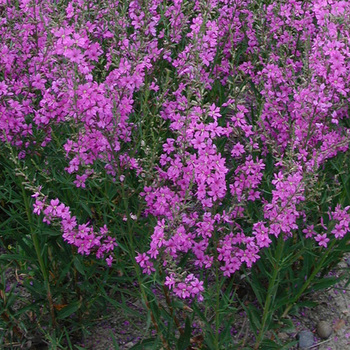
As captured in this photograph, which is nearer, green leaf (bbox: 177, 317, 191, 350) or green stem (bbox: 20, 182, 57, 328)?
green leaf (bbox: 177, 317, 191, 350)

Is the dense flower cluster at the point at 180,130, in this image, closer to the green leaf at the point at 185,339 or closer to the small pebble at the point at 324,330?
the green leaf at the point at 185,339

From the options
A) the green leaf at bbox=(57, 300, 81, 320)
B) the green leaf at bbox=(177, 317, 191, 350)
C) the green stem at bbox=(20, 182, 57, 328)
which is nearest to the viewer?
the green leaf at bbox=(177, 317, 191, 350)

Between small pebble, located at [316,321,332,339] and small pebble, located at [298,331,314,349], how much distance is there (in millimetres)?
61

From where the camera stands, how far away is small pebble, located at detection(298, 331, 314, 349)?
140 inches

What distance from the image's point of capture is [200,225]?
2.79 m

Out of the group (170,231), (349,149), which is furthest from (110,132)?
(349,149)

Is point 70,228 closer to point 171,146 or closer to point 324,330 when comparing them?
point 171,146

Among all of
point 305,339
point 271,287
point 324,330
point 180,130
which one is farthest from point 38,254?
point 324,330

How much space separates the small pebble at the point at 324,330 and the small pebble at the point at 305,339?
0.06 m

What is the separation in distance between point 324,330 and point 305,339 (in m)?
0.14

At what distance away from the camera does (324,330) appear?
3.62 meters

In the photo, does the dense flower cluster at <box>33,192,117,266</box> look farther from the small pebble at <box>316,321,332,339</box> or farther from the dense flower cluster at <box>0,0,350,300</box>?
the small pebble at <box>316,321,332,339</box>

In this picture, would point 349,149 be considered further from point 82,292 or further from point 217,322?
point 82,292

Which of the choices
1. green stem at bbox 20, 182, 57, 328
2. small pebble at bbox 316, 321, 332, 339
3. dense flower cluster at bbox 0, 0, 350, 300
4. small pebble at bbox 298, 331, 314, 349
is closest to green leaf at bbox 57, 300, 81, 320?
green stem at bbox 20, 182, 57, 328
